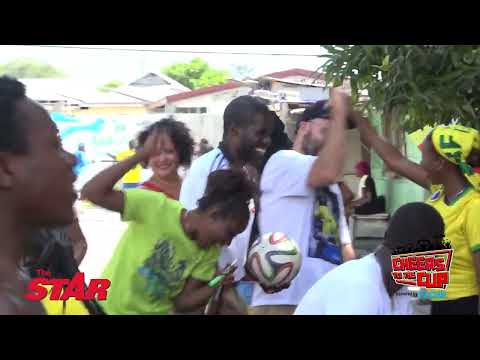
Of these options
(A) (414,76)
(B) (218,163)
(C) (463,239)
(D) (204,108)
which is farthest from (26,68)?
(C) (463,239)

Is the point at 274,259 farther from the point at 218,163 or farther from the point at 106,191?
the point at 106,191

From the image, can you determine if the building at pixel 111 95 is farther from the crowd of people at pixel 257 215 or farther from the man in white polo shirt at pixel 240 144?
the man in white polo shirt at pixel 240 144

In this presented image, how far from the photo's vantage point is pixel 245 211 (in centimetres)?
280

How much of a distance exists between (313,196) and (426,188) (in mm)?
699

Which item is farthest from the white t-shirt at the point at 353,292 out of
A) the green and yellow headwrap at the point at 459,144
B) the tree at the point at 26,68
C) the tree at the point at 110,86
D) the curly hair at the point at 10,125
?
the tree at the point at 26,68

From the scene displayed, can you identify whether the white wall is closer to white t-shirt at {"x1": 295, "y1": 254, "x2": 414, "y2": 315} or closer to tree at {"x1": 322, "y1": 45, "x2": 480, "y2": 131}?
tree at {"x1": 322, "y1": 45, "x2": 480, "y2": 131}

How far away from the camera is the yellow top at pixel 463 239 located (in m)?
2.90

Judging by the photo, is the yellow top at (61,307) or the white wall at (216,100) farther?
the white wall at (216,100)

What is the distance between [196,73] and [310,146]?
621 millimetres

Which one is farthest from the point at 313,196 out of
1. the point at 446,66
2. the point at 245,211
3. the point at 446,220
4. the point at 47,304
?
the point at 47,304

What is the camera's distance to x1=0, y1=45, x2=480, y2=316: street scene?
265cm

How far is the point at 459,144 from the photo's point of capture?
296 centimetres

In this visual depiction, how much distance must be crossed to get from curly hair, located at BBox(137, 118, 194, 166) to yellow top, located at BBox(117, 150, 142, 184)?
0.25 ft

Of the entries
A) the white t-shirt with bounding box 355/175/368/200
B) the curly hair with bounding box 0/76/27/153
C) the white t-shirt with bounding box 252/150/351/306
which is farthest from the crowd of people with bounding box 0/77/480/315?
the curly hair with bounding box 0/76/27/153
